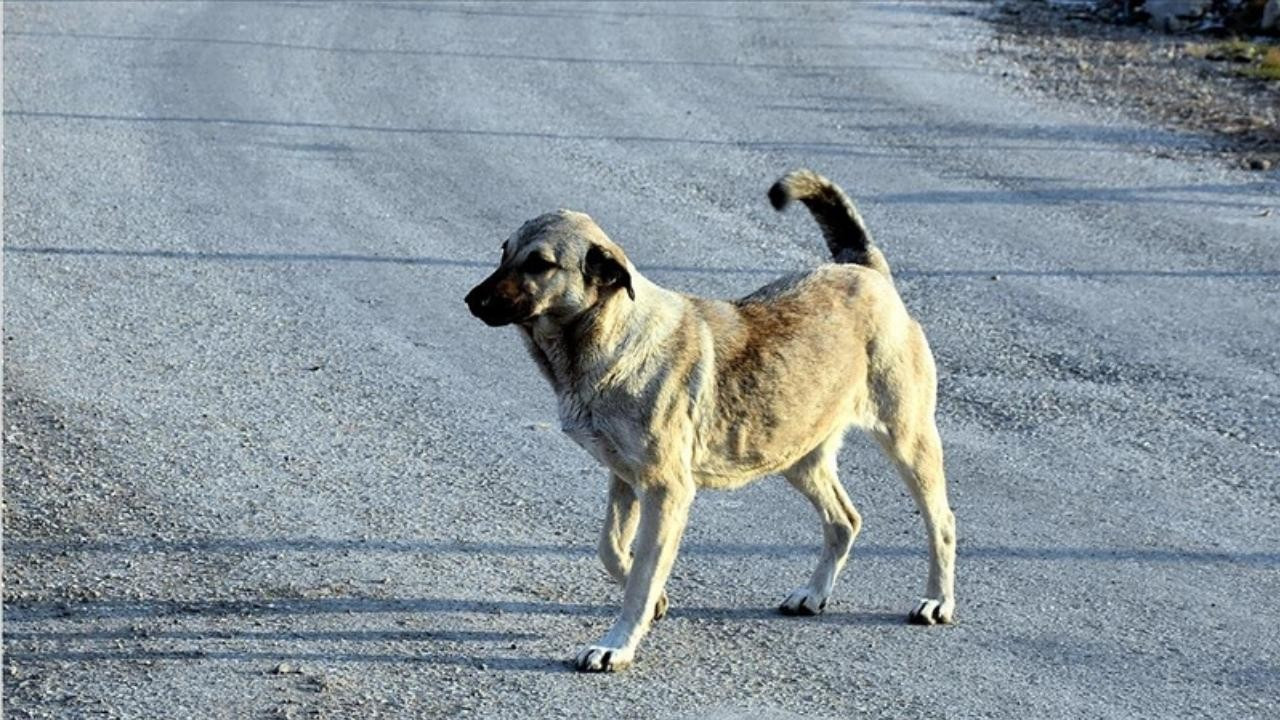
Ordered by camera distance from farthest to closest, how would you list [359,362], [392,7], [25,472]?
1. [392,7]
2. [359,362]
3. [25,472]

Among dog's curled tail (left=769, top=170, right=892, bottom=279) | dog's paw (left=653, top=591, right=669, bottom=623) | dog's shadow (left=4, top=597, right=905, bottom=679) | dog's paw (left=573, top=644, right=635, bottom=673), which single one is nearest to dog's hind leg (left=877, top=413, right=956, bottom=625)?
dog's shadow (left=4, top=597, right=905, bottom=679)

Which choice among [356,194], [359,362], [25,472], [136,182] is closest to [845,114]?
[356,194]

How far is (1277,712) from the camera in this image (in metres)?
6.02

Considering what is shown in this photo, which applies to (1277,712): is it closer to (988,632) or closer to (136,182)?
(988,632)

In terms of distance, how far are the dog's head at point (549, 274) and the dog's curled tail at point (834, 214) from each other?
3.57ft

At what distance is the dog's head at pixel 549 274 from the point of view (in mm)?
6062

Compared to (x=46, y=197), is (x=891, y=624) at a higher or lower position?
higher

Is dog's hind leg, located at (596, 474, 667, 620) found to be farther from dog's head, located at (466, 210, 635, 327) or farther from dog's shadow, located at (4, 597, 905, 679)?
dog's head, located at (466, 210, 635, 327)

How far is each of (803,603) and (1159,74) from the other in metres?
11.0

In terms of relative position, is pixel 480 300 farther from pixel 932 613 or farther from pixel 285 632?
pixel 932 613

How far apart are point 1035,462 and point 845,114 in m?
7.65

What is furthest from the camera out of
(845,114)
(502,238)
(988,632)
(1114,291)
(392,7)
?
(392,7)

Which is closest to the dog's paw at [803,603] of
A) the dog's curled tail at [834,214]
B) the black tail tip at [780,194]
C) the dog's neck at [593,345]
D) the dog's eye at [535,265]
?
the dog's neck at [593,345]

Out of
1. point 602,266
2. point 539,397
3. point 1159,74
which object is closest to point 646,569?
point 602,266
